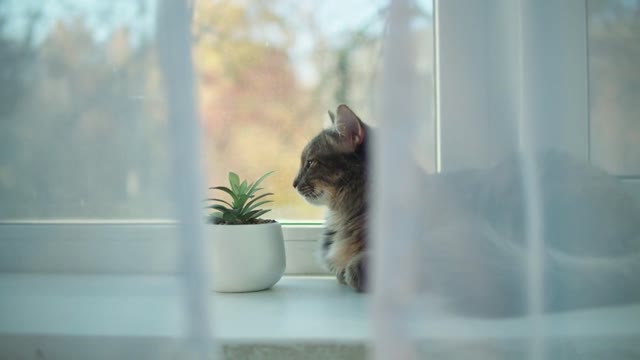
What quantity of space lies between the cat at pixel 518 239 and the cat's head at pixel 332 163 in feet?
1.15

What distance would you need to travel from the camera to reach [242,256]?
3.09ft

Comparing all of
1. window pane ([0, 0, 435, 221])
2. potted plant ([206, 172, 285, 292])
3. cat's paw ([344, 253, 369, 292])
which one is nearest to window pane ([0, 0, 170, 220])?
window pane ([0, 0, 435, 221])

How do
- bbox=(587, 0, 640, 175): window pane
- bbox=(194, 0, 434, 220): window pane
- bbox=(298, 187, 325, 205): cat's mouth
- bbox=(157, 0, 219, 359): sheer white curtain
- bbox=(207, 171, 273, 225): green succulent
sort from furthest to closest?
bbox=(298, 187, 325, 205): cat's mouth < bbox=(207, 171, 273, 225): green succulent < bbox=(194, 0, 434, 220): window pane < bbox=(587, 0, 640, 175): window pane < bbox=(157, 0, 219, 359): sheer white curtain

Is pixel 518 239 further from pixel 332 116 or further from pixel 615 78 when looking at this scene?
pixel 332 116

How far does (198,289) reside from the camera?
0.58 meters

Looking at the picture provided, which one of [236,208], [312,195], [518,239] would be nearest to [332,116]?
[312,195]

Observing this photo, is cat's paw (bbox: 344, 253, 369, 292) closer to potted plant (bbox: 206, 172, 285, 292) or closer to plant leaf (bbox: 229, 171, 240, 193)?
potted plant (bbox: 206, 172, 285, 292)

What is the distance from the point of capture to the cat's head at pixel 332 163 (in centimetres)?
108

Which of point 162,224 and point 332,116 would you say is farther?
point 332,116

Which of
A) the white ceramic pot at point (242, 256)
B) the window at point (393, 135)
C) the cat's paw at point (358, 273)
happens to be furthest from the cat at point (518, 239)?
the white ceramic pot at point (242, 256)

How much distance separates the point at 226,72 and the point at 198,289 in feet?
1.46

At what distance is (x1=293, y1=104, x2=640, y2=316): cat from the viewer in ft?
2.21

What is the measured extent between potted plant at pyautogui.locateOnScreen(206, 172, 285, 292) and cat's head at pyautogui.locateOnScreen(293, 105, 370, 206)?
0.16m

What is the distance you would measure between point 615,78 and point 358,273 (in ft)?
1.65
